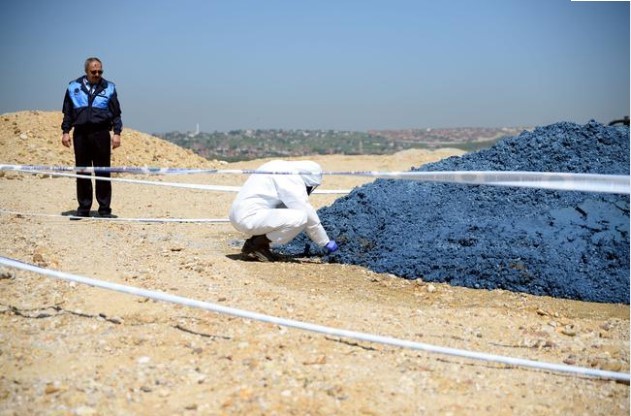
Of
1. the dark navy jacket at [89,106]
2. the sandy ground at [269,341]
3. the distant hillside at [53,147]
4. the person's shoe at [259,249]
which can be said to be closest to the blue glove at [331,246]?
the sandy ground at [269,341]

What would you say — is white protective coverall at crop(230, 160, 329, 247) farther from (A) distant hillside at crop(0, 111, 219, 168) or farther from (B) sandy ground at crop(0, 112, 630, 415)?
(A) distant hillside at crop(0, 111, 219, 168)

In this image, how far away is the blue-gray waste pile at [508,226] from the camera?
14.8 ft

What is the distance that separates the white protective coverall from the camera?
15.9ft

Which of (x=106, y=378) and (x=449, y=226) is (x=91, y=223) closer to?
(x=449, y=226)

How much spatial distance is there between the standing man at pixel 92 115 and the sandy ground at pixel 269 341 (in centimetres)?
138

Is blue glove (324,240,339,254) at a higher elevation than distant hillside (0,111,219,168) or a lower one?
lower

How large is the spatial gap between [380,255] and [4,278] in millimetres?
2607

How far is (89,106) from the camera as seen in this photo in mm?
6574

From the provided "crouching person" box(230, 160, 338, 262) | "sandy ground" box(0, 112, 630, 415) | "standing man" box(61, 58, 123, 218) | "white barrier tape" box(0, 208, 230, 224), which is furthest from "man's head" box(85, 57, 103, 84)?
"crouching person" box(230, 160, 338, 262)

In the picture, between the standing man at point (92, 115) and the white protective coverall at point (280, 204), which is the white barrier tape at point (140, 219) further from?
the white protective coverall at point (280, 204)

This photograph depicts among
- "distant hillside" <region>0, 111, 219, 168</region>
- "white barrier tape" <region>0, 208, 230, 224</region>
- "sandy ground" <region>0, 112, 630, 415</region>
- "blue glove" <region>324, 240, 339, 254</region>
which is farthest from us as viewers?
"distant hillside" <region>0, 111, 219, 168</region>

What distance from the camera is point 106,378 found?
9.24 ft

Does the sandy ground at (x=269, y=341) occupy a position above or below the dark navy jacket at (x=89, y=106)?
below

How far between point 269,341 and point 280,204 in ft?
6.42
